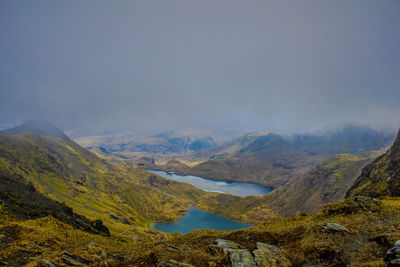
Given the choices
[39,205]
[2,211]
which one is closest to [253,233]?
[2,211]

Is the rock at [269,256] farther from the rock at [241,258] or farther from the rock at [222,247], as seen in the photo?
the rock at [222,247]

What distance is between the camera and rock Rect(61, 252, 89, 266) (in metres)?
20.2

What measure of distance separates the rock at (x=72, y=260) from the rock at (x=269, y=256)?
754 inches

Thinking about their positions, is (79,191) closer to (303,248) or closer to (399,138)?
(303,248)

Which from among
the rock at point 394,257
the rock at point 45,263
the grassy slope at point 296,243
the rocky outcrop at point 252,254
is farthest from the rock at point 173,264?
the rock at point 394,257

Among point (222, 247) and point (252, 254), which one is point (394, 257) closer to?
point (252, 254)

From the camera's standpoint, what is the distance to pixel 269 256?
2077 centimetres

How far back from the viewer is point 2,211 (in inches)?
1490

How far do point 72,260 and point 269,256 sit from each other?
71.6 feet

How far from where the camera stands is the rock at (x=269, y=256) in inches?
758

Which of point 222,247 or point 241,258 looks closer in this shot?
point 241,258

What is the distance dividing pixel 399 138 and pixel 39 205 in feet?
774

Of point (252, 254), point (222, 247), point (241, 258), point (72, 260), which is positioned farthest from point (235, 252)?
point (72, 260)

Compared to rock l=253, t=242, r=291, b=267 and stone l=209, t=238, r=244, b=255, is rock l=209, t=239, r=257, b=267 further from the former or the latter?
rock l=253, t=242, r=291, b=267
